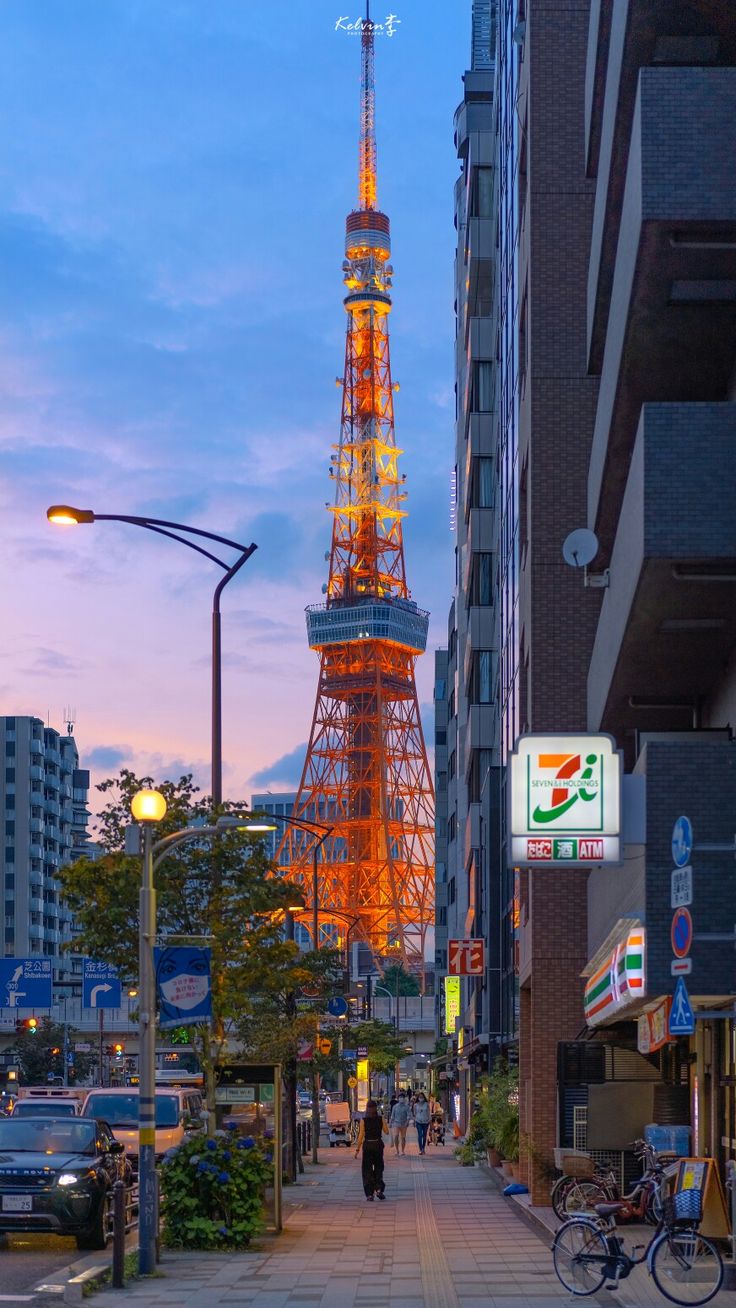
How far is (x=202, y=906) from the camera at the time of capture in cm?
2642

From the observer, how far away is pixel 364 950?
10681 centimetres

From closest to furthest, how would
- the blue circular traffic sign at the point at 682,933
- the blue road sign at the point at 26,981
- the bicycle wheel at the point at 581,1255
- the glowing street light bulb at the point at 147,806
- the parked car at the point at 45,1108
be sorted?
the blue circular traffic sign at the point at 682,933
the bicycle wheel at the point at 581,1255
the glowing street light bulb at the point at 147,806
the parked car at the point at 45,1108
the blue road sign at the point at 26,981

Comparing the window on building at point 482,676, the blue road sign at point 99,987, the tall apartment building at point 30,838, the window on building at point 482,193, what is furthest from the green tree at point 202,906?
the tall apartment building at point 30,838

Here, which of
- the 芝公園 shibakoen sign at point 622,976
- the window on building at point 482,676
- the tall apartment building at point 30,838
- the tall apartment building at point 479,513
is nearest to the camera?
the 芝公園 shibakoen sign at point 622,976

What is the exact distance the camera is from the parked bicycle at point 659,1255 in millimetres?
14391

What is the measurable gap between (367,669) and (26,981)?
86.0 metres

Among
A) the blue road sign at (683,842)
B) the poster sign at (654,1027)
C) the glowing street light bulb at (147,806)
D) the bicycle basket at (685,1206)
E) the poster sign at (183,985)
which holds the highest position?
the glowing street light bulb at (147,806)

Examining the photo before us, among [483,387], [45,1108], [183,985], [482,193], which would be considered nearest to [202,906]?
[45,1108]

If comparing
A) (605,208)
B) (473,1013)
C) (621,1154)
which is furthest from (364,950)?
(605,208)

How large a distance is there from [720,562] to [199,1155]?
9.58m

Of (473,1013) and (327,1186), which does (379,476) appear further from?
(327,1186)

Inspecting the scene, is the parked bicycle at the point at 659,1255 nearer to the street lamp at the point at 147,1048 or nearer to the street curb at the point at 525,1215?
the street lamp at the point at 147,1048

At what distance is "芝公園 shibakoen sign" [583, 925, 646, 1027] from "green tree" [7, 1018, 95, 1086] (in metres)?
91.3

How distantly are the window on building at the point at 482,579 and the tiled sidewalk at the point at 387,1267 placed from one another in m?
32.9
